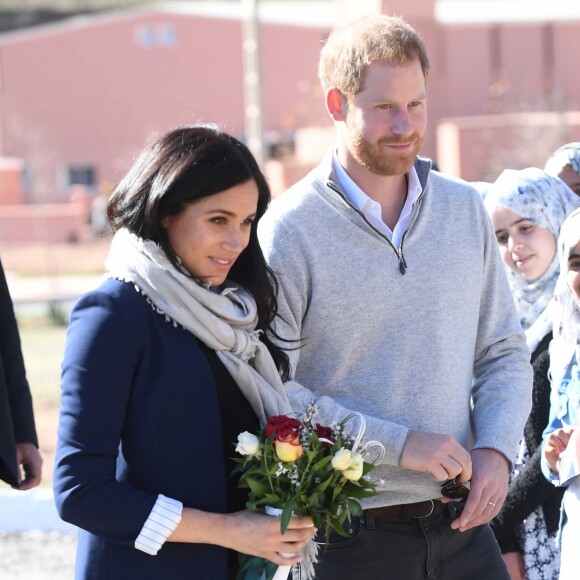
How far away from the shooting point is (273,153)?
34500 millimetres

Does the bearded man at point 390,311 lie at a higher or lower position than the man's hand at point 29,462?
higher

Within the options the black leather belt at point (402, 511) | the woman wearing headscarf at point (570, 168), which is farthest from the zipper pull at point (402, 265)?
the woman wearing headscarf at point (570, 168)

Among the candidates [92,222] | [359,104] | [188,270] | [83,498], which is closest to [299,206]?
[359,104]

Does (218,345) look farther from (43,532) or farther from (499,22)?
(499,22)

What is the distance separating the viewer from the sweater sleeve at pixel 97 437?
7.57 ft

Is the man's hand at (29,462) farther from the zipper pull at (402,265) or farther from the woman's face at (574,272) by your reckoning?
the woman's face at (574,272)

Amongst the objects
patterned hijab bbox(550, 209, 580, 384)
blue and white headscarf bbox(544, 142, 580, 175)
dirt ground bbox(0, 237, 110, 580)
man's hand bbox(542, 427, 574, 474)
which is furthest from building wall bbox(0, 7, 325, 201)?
man's hand bbox(542, 427, 574, 474)

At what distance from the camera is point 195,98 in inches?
1508

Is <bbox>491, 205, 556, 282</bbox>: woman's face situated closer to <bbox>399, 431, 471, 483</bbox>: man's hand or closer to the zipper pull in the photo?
the zipper pull

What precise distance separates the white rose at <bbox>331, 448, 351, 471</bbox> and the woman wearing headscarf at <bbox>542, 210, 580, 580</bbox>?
3.64 ft

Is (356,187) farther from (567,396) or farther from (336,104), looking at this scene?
(567,396)

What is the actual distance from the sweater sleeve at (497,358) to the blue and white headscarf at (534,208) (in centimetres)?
83

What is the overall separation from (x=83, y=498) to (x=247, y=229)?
0.73 metres

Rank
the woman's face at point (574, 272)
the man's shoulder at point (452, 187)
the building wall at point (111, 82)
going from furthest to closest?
1. the building wall at point (111, 82)
2. the woman's face at point (574, 272)
3. the man's shoulder at point (452, 187)
